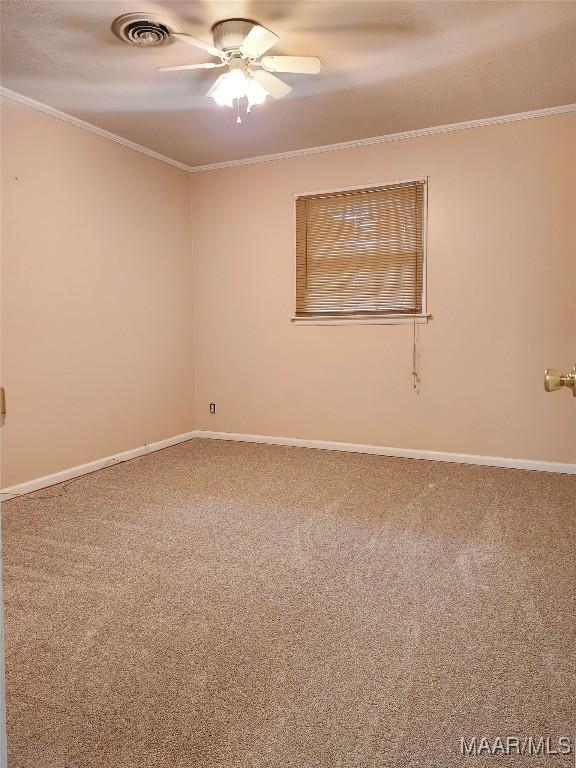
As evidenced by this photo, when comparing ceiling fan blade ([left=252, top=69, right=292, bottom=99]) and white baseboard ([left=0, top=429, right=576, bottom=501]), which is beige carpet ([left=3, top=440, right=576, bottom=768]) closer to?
white baseboard ([left=0, top=429, right=576, bottom=501])

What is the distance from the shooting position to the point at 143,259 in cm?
464

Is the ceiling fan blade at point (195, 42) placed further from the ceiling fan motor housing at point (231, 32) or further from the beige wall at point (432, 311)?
the beige wall at point (432, 311)

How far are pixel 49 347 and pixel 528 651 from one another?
3.30 m

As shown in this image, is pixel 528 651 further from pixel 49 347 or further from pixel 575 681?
pixel 49 347

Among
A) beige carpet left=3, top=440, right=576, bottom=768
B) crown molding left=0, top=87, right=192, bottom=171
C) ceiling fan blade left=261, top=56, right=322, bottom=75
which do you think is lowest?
beige carpet left=3, top=440, right=576, bottom=768

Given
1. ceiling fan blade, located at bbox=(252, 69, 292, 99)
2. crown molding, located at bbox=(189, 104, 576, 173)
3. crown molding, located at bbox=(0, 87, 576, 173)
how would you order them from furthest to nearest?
1. crown molding, located at bbox=(189, 104, 576, 173)
2. crown molding, located at bbox=(0, 87, 576, 173)
3. ceiling fan blade, located at bbox=(252, 69, 292, 99)

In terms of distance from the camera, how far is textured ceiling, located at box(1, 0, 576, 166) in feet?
8.73

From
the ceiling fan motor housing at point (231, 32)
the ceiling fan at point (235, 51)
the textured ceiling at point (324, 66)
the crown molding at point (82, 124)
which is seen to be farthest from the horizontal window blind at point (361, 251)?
the ceiling fan motor housing at point (231, 32)

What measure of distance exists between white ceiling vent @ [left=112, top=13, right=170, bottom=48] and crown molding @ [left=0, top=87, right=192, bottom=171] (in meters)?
0.97

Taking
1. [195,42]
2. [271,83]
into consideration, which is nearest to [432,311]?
[271,83]

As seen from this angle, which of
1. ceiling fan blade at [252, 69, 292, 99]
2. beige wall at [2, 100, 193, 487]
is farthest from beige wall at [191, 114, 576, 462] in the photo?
ceiling fan blade at [252, 69, 292, 99]

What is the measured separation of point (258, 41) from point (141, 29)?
0.62 m

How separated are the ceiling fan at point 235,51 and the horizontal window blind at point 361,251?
66.1 inches

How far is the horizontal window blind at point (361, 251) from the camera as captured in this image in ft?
14.4
